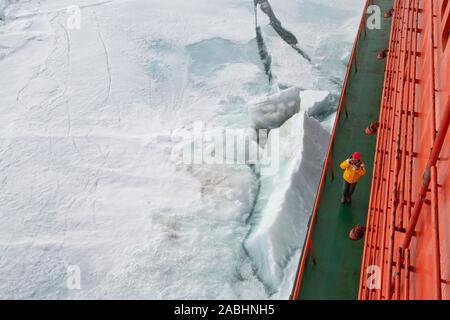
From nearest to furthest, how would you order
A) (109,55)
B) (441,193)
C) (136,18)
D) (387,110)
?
(441,193) < (387,110) < (109,55) < (136,18)

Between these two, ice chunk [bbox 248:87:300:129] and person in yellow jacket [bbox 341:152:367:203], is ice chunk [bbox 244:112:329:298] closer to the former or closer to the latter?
ice chunk [bbox 248:87:300:129]

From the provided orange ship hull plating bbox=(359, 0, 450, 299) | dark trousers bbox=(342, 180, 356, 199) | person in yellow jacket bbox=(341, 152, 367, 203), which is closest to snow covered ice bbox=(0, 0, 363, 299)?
dark trousers bbox=(342, 180, 356, 199)

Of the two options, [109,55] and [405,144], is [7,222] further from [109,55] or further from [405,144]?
[405,144]

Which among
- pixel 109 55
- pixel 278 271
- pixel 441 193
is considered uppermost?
pixel 441 193

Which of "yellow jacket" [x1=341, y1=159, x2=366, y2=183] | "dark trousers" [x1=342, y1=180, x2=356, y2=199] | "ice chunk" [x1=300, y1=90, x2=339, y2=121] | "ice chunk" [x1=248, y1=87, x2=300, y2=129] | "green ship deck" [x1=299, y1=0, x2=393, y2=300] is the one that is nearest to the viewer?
"green ship deck" [x1=299, y1=0, x2=393, y2=300]

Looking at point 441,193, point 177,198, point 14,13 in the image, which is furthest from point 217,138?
point 14,13

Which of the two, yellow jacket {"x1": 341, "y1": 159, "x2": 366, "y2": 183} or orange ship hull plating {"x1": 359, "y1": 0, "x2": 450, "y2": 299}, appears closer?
orange ship hull plating {"x1": 359, "y1": 0, "x2": 450, "y2": 299}

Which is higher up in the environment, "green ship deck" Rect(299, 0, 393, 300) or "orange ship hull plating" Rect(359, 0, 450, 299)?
"orange ship hull plating" Rect(359, 0, 450, 299)
